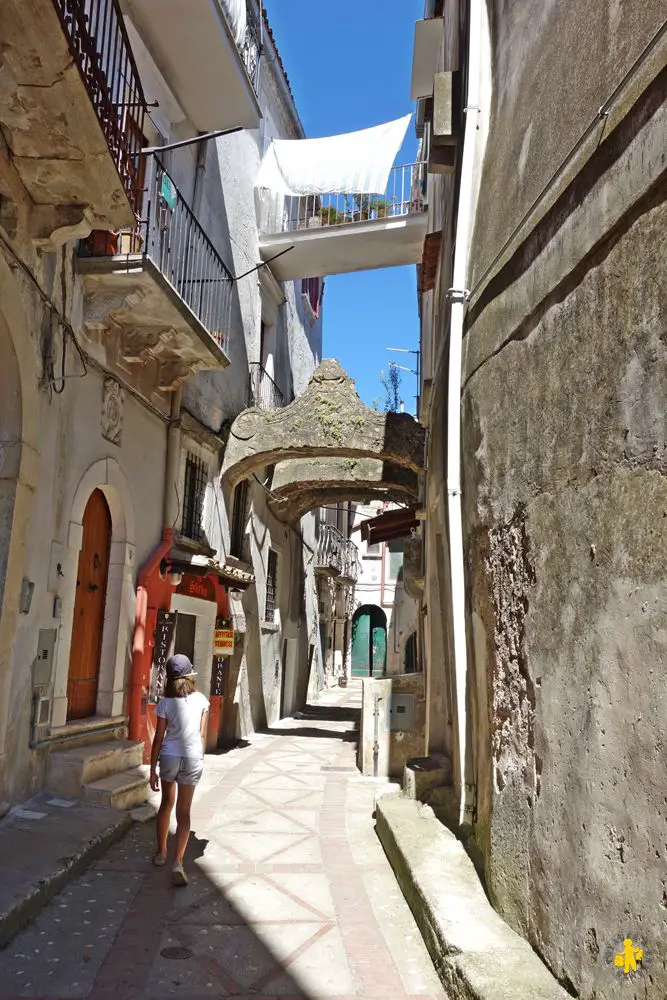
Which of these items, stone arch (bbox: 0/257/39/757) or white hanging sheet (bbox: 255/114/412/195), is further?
white hanging sheet (bbox: 255/114/412/195)

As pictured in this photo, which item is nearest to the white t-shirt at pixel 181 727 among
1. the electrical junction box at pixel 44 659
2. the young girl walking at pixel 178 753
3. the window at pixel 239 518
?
the young girl walking at pixel 178 753

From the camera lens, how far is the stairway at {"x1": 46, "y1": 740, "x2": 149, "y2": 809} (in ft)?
20.6

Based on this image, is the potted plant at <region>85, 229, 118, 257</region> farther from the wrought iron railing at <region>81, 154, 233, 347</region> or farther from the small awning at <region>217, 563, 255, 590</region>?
the small awning at <region>217, 563, 255, 590</region>

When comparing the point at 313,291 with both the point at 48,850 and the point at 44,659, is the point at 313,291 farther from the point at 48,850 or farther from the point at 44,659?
the point at 48,850

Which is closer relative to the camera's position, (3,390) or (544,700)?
(544,700)

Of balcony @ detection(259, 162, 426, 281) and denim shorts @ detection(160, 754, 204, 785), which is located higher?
balcony @ detection(259, 162, 426, 281)

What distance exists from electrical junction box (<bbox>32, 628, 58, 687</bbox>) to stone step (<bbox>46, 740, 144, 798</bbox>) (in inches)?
25.4

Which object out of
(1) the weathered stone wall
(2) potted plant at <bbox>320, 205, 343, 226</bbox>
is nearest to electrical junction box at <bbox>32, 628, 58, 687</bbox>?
(1) the weathered stone wall

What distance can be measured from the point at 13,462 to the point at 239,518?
7497mm

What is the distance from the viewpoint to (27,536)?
589 centimetres

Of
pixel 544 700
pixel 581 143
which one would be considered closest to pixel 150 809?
pixel 544 700

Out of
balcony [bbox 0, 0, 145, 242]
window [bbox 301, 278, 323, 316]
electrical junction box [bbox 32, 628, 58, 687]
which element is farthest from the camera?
window [bbox 301, 278, 323, 316]

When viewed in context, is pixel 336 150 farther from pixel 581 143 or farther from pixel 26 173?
pixel 581 143

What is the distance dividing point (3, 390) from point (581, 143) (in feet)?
14.1
